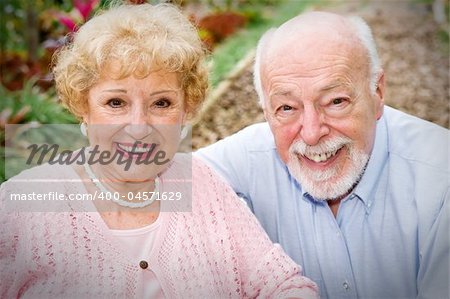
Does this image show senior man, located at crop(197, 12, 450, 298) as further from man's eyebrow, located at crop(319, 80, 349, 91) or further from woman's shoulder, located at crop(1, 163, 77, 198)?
woman's shoulder, located at crop(1, 163, 77, 198)

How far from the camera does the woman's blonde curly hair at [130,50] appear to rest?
54.4 inches

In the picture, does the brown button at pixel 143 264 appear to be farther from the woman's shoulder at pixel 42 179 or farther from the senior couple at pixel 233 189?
the woman's shoulder at pixel 42 179

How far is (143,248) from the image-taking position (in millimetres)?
1440

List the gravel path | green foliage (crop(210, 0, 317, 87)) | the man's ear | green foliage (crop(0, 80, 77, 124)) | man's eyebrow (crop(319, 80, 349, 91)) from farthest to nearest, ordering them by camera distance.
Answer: green foliage (crop(0, 80, 77, 124)) → the gravel path → green foliage (crop(210, 0, 317, 87)) → the man's ear → man's eyebrow (crop(319, 80, 349, 91))

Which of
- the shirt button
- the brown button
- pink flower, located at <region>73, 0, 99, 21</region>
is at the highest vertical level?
pink flower, located at <region>73, 0, 99, 21</region>

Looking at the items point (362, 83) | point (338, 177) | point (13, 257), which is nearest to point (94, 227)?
point (13, 257)

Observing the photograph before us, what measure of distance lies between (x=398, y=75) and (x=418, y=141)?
4.53 feet

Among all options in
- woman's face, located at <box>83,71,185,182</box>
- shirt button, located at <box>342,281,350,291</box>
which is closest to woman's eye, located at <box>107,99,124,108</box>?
woman's face, located at <box>83,71,185,182</box>

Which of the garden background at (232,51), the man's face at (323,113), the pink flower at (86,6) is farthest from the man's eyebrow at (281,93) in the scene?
the pink flower at (86,6)

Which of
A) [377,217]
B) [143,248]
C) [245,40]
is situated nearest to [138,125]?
[143,248]

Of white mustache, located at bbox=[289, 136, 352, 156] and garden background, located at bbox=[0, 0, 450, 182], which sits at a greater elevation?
garden background, located at bbox=[0, 0, 450, 182]

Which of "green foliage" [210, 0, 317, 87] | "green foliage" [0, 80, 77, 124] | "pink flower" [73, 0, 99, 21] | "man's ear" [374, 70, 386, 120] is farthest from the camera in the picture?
"green foliage" [0, 80, 77, 124]

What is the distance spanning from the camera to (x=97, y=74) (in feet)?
4.59

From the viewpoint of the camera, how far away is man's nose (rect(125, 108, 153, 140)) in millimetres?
1394
